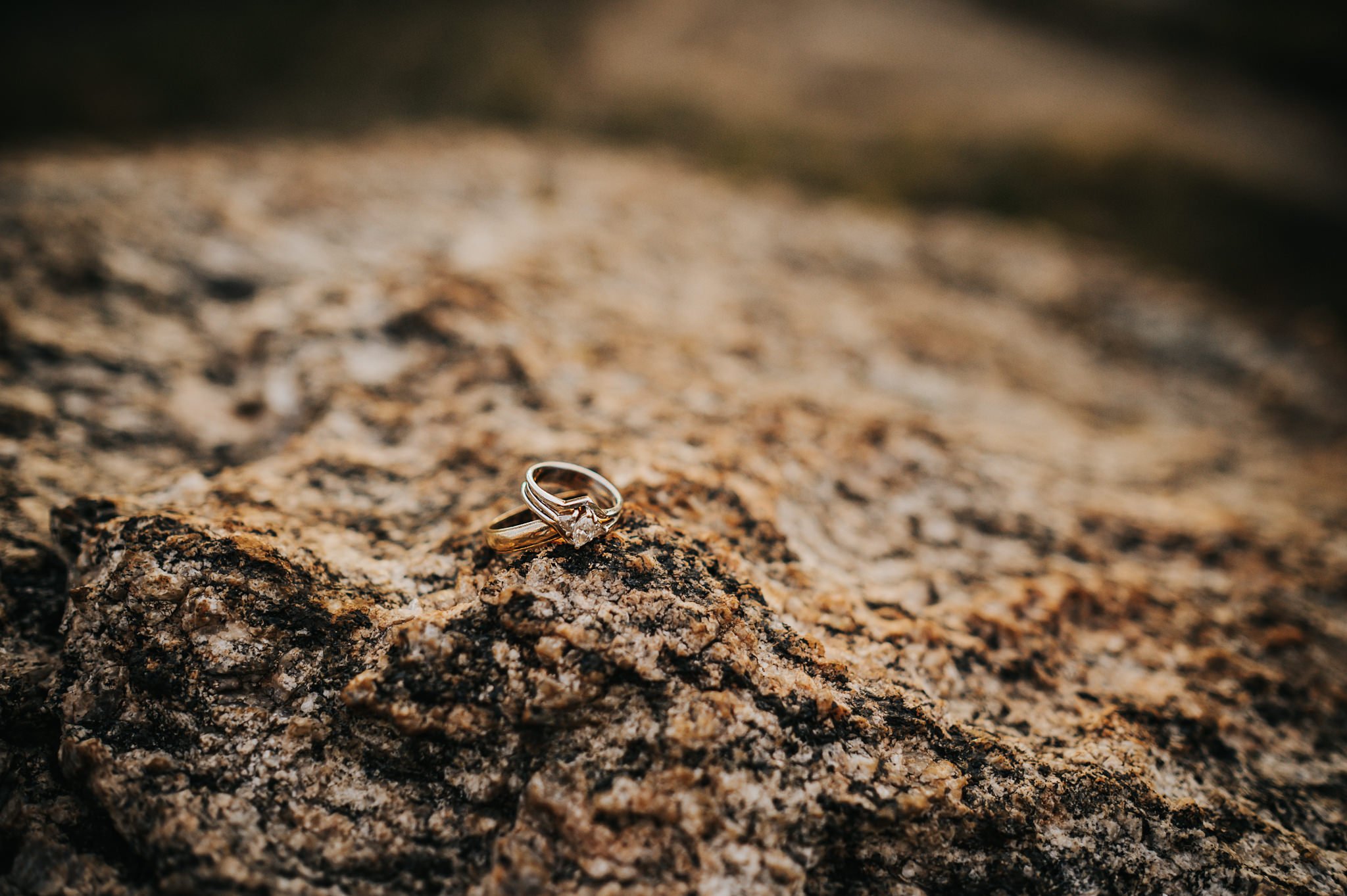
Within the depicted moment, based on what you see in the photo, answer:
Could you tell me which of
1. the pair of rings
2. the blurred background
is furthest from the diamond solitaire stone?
the blurred background

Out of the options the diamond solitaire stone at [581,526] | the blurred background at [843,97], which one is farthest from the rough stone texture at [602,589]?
the blurred background at [843,97]

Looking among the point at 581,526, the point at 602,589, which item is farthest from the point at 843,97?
the point at 602,589

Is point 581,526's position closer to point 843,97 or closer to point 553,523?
point 553,523

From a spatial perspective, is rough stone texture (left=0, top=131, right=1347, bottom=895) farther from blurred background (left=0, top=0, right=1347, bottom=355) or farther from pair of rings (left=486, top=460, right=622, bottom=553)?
blurred background (left=0, top=0, right=1347, bottom=355)

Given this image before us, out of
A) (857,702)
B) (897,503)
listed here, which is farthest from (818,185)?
(857,702)

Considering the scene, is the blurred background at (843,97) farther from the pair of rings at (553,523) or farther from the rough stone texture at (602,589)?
the pair of rings at (553,523)

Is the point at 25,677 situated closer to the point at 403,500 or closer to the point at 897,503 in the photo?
the point at 403,500
